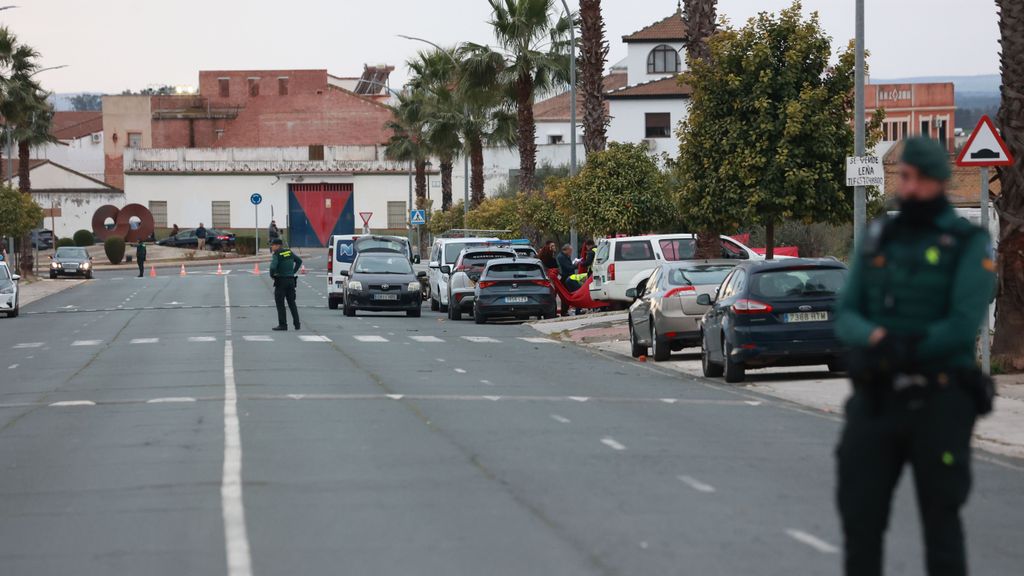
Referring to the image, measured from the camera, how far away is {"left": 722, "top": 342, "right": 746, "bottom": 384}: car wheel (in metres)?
18.8

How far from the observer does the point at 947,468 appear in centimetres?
568

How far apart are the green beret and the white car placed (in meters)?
37.8

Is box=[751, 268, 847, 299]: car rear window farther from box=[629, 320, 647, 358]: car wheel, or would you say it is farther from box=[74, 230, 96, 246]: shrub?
box=[74, 230, 96, 246]: shrub

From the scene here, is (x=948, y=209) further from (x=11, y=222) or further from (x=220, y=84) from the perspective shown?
(x=220, y=84)

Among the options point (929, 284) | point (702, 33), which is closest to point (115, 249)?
point (702, 33)

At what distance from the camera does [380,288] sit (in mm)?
38062

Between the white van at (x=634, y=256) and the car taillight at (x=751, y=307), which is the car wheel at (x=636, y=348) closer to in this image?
the car taillight at (x=751, y=307)

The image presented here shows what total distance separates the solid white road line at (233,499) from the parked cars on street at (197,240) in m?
80.6

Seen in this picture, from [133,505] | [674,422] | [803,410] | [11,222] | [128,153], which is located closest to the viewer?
[133,505]

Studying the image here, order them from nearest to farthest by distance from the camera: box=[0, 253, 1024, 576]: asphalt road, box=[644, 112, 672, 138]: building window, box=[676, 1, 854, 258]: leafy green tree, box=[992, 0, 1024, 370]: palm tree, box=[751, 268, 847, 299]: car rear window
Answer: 1. box=[0, 253, 1024, 576]: asphalt road
2. box=[992, 0, 1024, 370]: palm tree
3. box=[751, 268, 847, 299]: car rear window
4. box=[676, 1, 854, 258]: leafy green tree
5. box=[644, 112, 672, 138]: building window

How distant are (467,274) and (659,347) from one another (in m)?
14.8

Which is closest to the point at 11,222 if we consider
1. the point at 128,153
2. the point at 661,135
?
the point at 661,135

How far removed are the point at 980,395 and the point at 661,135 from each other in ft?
257

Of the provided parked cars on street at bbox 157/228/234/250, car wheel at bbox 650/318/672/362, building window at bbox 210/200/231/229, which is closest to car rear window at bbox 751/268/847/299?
car wheel at bbox 650/318/672/362
